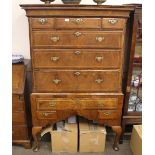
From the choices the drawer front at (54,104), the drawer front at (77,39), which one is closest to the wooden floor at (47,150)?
the drawer front at (54,104)

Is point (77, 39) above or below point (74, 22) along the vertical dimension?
below

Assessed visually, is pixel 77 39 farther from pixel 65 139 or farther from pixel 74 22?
pixel 65 139

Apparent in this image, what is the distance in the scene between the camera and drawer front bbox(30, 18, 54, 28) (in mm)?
1844

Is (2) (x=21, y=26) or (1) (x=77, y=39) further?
(2) (x=21, y=26)

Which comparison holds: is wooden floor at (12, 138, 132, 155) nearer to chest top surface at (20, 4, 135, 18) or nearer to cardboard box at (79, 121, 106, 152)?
cardboard box at (79, 121, 106, 152)

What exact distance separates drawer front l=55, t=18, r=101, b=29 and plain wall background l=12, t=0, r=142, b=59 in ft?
1.78

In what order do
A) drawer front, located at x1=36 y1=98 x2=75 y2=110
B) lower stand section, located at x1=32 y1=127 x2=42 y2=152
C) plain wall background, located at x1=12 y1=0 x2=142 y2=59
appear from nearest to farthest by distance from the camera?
drawer front, located at x1=36 y1=98 x2=75 y2=110 → lower stand section, located at x1=32 y1=127 x2=42 y2=152 → plain wall background, located at x1=12 y1=0 x2=142 y2=59

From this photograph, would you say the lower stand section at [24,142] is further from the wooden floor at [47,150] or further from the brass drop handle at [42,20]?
the brass drop handle at [42,20]

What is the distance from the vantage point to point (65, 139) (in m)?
2.28

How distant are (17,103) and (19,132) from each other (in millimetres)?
362

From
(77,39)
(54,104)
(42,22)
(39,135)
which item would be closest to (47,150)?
(39,135)

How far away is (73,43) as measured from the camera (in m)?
1.91

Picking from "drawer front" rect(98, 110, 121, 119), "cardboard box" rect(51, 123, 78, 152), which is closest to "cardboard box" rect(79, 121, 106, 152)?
"cardboard box" rect(51, 123, 78, 152)
